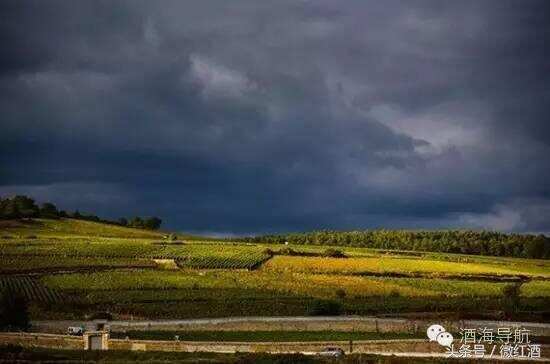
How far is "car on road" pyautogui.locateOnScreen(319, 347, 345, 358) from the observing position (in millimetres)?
44666

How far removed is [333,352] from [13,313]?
92.1 ft

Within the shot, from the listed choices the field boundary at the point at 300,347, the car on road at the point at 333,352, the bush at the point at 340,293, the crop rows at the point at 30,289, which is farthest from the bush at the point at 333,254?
the car on road at the point at 333,352

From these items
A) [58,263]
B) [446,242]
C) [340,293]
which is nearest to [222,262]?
[58,263]

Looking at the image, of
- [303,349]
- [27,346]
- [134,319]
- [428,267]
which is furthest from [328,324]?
[428,267]

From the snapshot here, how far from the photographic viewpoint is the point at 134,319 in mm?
70062

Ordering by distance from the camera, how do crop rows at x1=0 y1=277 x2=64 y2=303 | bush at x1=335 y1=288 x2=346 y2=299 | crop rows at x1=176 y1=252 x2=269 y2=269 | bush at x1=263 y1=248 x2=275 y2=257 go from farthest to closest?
1. bush at x1=263 y1=248 x2=275 y2=257
2. crop rows at x1=176 y1=252 x2=269 y2=269
3. bush at x1=335 y1=288 x2=346 y2=299
4. crop rows at x1=0 y1=277 x2=64 y2=303

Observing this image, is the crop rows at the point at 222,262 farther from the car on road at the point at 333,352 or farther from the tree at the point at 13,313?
the car on road at the point at 333,352

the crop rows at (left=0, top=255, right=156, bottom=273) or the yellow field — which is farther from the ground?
the yellow field

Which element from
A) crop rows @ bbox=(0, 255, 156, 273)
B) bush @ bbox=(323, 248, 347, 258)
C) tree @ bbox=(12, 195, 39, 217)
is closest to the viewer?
crop rows @ bbox=(0, 255, 156, 273)

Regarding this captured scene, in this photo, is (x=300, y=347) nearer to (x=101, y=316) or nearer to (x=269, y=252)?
(x=101, y=316)

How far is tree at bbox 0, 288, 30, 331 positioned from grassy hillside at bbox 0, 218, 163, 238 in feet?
268

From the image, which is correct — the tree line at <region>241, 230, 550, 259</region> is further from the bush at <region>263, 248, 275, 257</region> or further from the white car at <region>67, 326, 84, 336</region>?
the white car at <region>67, 326, 84, 336</region>

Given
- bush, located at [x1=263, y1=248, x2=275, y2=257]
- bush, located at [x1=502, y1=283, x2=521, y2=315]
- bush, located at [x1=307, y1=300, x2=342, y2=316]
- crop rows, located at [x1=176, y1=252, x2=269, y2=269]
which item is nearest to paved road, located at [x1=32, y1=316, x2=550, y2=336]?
bush, located at [x1=307, y1=300, x2=342, y2=316]

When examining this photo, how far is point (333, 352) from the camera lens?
154 feet
